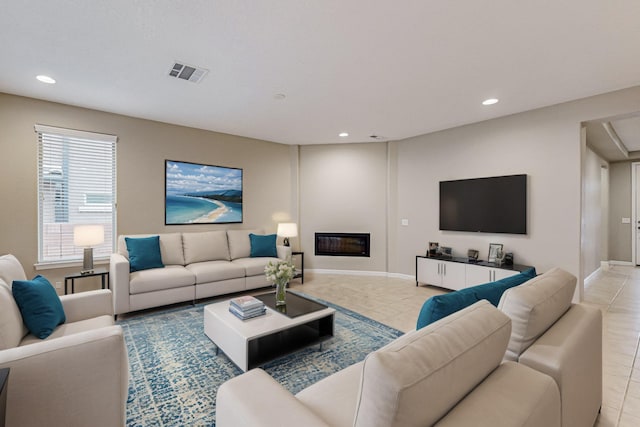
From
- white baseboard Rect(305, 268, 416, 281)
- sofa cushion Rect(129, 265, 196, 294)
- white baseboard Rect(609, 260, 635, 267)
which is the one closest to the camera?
sofa cushion Rect(129, 265, 196, 294)


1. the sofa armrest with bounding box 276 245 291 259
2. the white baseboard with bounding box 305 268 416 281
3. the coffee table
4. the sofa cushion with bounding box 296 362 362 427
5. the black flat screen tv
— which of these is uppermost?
the black flat screen tv

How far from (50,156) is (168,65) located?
2308 mm

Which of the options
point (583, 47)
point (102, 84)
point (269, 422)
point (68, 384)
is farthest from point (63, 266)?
point (583, 47)

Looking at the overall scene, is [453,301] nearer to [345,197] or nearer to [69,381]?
[69,381]

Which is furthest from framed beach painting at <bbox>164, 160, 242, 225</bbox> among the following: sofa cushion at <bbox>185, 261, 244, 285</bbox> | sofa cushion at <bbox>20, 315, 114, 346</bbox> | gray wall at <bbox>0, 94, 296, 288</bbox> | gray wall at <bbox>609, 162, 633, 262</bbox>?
gray wall at <bbox>609, 162, 633, 262</bbox>

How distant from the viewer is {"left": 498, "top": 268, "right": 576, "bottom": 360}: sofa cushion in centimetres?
128

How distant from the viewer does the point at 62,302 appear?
229 centimetres

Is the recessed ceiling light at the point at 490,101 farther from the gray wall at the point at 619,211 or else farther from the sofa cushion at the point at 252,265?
the gray wall at the point at 619,211

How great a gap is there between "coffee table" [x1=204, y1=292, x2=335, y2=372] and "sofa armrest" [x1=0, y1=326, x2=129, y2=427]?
847 mm

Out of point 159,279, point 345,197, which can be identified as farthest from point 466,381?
point 345,197

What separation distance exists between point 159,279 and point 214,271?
684mm

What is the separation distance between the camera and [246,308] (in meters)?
2.52

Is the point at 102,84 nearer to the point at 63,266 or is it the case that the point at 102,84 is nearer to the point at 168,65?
the point at 168,65

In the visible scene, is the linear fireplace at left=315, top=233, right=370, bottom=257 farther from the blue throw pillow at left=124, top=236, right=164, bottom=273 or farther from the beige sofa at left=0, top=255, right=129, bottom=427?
the beige sofa at left=0, top=255, right=129, bottom=427
